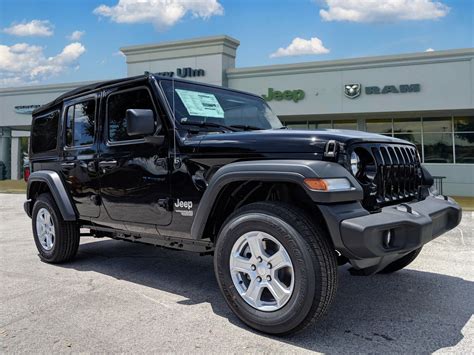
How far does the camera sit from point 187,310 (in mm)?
3643

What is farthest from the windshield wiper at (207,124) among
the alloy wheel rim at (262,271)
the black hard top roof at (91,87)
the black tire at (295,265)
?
the alloy wheel rim at (262,271)

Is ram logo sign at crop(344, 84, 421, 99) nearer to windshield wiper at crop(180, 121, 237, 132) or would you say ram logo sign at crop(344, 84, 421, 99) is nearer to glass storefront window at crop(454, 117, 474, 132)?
glass storefront window at crop(454, 117, 474, 132)

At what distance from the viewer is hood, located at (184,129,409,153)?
3.05 metres

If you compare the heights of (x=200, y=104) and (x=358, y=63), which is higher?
(x=358, y=63)

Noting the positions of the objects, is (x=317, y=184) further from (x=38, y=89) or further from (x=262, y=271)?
(x=38, y=89)

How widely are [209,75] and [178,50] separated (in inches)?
83.5

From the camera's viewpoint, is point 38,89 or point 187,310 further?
point 38,89

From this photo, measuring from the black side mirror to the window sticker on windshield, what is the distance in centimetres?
45

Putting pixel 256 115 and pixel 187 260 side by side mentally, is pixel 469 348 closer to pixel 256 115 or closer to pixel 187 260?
pixel 256 115

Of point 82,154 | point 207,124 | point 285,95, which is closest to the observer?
point 207,124

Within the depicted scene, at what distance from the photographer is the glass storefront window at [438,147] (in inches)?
686

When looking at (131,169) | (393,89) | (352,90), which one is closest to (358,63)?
(352,90)

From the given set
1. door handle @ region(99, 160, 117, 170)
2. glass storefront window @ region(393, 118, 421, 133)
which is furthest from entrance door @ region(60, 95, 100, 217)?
glass storefront window @ region(393, 118, 421, 133)

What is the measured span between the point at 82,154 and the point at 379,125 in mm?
15674
